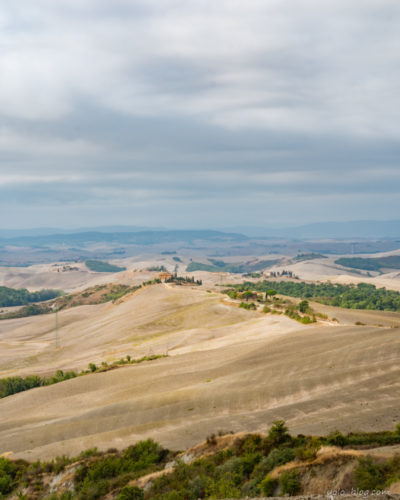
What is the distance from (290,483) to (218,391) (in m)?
24.6

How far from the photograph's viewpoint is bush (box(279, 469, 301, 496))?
61.8 feet

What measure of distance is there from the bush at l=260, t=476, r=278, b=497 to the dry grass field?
399 inches

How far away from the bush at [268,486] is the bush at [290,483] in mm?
496

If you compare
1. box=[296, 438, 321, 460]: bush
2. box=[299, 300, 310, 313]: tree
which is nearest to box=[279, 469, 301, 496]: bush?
box=[296, 438, 321, 460]: bush

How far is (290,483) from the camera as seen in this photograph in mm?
18984

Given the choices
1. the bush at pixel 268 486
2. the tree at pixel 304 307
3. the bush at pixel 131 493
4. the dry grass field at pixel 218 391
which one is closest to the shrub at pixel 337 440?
the bush at pixel 268 486

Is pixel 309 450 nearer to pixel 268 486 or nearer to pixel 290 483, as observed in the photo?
pixel 290 483

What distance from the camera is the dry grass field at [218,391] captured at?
3425cm

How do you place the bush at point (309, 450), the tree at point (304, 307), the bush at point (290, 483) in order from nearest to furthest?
the bush at point (290, 483), the bush at point (309, 450), the tree at point (304, 307)

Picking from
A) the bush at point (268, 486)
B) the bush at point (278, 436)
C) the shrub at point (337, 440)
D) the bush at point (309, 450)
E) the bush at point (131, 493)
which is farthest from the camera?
the bush at point (278, 436)

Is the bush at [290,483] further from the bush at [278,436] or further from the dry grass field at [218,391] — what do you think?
the dry grass field at [218,391]

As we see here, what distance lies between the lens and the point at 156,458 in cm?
2816

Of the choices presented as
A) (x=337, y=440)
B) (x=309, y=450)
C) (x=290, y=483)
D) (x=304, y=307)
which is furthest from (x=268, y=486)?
(x=304, y=307)

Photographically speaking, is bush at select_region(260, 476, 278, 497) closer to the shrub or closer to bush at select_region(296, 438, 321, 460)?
bush at select_region(296, 438, 321, 460)
